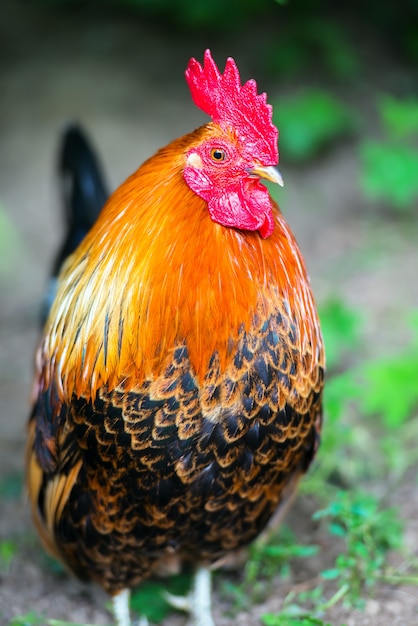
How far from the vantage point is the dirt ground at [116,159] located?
216 inches

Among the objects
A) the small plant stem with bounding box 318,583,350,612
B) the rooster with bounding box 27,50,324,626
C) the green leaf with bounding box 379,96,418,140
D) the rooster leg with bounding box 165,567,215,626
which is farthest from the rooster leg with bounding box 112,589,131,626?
the green leaf with bounding box 379,96,418,140

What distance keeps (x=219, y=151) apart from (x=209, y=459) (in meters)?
1.11

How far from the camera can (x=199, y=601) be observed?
334 cm

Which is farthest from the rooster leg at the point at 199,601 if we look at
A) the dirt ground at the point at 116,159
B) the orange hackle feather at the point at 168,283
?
the orange hackle feather at the point at 168,283

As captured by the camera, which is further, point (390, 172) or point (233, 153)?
point (390, 172)

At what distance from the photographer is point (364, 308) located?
5566mm

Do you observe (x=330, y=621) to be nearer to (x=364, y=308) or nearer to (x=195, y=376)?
(x=195, y=376)

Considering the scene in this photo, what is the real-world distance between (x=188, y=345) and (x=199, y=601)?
152 cm

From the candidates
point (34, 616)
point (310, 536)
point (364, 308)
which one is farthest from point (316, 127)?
point (34, 616)

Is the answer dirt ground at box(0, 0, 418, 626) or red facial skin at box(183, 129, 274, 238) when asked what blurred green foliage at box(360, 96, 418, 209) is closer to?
dirt ground at box(0, 0, 418, 626)

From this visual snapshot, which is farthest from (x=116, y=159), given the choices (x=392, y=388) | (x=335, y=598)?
(x=335, y=598)

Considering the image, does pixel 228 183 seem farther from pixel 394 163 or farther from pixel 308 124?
pixel 308 124

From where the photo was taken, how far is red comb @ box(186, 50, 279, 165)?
7.79 ft

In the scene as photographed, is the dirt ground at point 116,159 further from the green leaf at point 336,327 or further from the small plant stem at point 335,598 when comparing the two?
the small plant stem at point 335,598
